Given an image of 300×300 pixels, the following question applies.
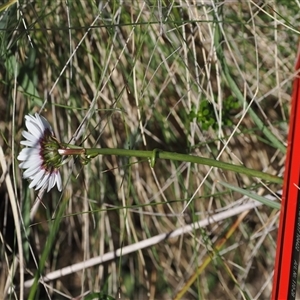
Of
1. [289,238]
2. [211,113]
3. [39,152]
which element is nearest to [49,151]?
[39,152]

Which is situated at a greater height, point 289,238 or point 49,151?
point 49,151

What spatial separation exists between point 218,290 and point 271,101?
33 cm

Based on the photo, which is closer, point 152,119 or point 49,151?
point 49,151

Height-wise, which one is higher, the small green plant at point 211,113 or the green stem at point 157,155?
the small green plant at point 211,113

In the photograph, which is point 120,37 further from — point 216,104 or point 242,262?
point 242,262

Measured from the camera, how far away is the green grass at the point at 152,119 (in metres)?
0.91

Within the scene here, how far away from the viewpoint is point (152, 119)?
1.03 meters

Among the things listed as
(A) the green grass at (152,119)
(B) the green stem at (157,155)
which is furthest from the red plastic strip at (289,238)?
(A) the green grass at (152,119)

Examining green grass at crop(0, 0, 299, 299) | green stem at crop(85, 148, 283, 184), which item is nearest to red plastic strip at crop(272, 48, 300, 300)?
green stem at crop(85, 148, 283, 184)

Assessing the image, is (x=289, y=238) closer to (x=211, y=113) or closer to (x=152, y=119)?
(x=211, y=113)

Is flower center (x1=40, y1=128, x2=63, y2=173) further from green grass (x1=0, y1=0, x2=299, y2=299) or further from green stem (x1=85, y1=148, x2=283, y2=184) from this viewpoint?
green grass (x1=0, y1=0, x2=299, y2=299)

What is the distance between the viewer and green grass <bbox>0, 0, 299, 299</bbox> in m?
0.91

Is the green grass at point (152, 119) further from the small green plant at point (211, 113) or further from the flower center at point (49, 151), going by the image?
the flower center at point (49, 151)

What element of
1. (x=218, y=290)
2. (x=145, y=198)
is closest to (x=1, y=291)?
(x=145, y=198)
